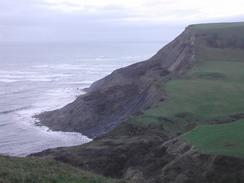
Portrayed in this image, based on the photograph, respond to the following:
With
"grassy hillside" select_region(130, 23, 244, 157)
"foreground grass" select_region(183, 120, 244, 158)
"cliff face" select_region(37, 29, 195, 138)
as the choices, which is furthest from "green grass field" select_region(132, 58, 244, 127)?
"foreground grass" select_region(183, 120, 244, 158)

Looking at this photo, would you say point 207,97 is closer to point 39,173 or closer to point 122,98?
point 122,98

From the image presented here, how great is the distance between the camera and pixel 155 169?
27.1m

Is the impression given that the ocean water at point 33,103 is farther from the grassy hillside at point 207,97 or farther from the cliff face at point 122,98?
the grassy hillside at point 207,97

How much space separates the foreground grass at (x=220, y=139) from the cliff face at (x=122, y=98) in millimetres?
15293

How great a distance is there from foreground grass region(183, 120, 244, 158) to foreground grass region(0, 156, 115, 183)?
8502mm

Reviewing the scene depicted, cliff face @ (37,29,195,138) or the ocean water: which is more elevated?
cliff face @ (37,29,195,138)

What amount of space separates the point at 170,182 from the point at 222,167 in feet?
7.14

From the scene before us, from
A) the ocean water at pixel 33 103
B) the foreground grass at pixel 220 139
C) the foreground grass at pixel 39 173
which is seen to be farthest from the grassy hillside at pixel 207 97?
the ocean water at pixel 33 103

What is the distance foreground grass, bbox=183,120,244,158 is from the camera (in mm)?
24734

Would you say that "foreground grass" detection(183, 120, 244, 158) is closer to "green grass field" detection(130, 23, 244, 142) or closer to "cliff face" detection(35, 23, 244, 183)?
"cliff face" detection(35, 23, 244, 183)

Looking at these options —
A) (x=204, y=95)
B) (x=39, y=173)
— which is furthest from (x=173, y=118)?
(x=39, y=173)

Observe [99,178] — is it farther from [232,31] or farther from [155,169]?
[232,31]

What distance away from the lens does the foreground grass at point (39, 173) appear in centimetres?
1613

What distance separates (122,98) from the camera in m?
56.6
